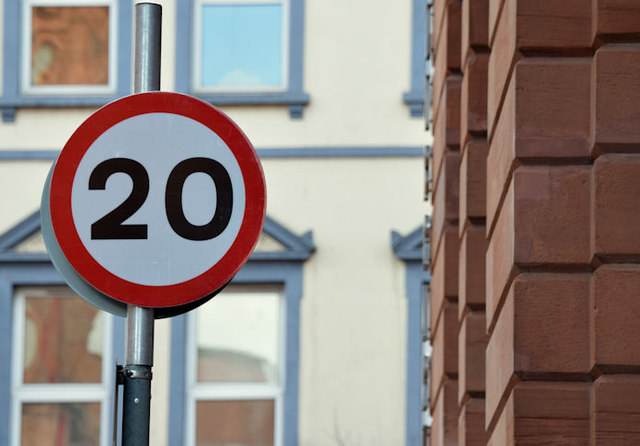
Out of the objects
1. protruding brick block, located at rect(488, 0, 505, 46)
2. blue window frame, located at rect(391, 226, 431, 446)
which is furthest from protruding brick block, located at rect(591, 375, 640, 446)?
blue window frame, located at rect(391, 226, 431, 446)

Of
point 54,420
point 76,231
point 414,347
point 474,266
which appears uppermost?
point 76,231

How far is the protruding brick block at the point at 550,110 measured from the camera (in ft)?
20.0

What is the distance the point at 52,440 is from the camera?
678 inches

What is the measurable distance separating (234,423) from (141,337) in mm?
12064

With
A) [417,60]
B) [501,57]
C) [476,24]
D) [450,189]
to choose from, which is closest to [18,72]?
[417,60]

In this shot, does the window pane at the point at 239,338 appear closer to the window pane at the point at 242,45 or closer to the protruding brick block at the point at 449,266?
the window pane at the point at 242,45

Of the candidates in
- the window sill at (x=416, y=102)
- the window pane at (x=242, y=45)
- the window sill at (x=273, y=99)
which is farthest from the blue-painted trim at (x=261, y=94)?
the window sill at (x=416, y=102)

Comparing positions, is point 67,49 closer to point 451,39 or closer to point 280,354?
point 280,354

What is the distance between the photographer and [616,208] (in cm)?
595

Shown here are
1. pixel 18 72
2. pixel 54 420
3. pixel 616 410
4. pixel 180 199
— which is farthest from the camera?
pixel 18 72

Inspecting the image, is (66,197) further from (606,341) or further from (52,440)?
(52,440)

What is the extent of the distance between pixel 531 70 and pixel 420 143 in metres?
11.2

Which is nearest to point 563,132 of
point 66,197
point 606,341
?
point 606,341

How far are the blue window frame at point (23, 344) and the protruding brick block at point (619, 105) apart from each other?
1148cm
